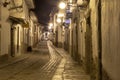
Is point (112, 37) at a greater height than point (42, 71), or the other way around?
point (112, 37)

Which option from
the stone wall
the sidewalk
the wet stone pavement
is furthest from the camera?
the wet stone pavement

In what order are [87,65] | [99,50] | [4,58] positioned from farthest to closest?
1. [4,58]
2. [87,65]
3. [99,50]

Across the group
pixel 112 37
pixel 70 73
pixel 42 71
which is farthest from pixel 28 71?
pixel 112 37

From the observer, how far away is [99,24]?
11.1 metres

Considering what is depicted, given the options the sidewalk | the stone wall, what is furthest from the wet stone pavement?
the stone wall

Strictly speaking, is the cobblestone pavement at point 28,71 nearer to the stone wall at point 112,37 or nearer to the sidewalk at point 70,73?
the sidewalk at point 70,73

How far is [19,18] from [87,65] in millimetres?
14529

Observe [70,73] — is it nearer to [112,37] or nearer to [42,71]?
[42,71]

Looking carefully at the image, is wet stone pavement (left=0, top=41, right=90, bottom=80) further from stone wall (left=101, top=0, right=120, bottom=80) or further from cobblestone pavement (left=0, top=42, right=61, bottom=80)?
stone wall (left=101, top=0, right=120, bottom=80)

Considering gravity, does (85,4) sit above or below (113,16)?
above

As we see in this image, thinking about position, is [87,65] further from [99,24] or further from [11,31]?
[11,31]

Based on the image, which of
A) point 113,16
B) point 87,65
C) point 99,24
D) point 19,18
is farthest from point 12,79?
point 19,18

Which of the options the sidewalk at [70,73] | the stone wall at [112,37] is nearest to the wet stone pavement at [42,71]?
the sidewalk at [70,73]

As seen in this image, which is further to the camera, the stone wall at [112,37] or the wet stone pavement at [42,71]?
the wet stone pavement at [42,71]
